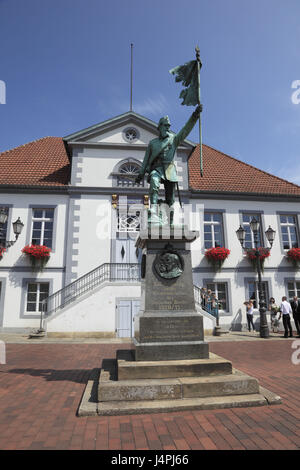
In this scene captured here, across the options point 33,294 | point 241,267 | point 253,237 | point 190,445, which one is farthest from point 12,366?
point 253,237

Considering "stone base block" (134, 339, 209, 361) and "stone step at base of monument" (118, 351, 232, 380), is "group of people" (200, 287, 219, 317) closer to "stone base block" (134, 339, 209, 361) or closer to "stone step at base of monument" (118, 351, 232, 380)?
"stone base block" (134, 339, 209, 361)

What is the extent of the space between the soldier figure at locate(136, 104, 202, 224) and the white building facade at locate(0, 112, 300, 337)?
6.79 meters

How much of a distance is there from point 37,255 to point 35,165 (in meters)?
5.96

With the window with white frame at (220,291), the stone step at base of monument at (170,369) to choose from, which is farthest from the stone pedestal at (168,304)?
the window with white frame at (220,291)

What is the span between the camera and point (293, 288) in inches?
601

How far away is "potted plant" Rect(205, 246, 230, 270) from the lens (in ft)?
47.1

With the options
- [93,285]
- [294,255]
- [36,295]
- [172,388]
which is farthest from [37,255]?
[294,255]

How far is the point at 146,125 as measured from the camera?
15.8 m

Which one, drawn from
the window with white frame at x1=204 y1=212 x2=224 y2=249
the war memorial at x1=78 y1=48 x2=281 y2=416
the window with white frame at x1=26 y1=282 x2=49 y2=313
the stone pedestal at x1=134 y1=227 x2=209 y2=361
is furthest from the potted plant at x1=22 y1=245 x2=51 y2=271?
the stone pedestal at x1=134 y1=227 x2=209 y2=361

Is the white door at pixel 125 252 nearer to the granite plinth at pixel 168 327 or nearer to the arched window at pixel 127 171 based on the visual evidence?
the arched window at pixel 127 171

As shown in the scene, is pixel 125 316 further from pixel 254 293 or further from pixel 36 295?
pixel 254 293

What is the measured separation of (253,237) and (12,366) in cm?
1308

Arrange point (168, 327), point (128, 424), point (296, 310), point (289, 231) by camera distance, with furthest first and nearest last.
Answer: point (289, 231), point (296, 310), point (168, 327), point (128, 424)

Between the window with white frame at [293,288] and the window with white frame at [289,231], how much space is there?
76.4 inches
